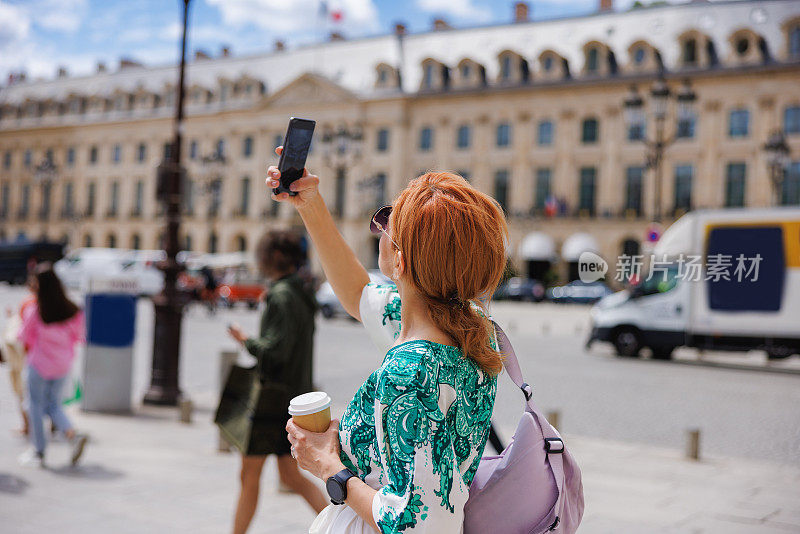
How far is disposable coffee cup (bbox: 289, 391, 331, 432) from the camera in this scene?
1.86 meters

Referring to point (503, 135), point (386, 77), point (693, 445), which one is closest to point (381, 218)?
point (693, 445)

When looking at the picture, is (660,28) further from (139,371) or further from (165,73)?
(165,73)

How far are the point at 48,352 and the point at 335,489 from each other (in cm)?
486

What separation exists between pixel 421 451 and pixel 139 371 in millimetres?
11543

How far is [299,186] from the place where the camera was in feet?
7.09

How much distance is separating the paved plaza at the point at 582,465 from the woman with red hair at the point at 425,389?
7.95 ft

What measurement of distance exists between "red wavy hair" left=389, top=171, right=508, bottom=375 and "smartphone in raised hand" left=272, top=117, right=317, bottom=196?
40 centimetres

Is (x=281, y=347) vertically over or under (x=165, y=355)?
over

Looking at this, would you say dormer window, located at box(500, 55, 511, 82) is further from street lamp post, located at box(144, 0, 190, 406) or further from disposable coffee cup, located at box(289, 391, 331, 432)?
disposable coffee cup, located at box(289, 391, 331, 432)

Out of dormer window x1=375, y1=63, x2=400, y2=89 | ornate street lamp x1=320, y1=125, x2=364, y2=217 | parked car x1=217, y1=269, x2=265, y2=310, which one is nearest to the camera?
ornate street lamp x1=320, y1=125, x2=364, y2=217

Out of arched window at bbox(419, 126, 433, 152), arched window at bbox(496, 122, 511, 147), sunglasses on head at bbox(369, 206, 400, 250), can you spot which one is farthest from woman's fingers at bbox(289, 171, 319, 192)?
arched window at bbox(419, 126, 433, 152)

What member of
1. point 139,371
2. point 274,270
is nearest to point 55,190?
point 139,371

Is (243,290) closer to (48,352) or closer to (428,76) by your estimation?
(428,76)

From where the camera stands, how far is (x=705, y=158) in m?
40.0
